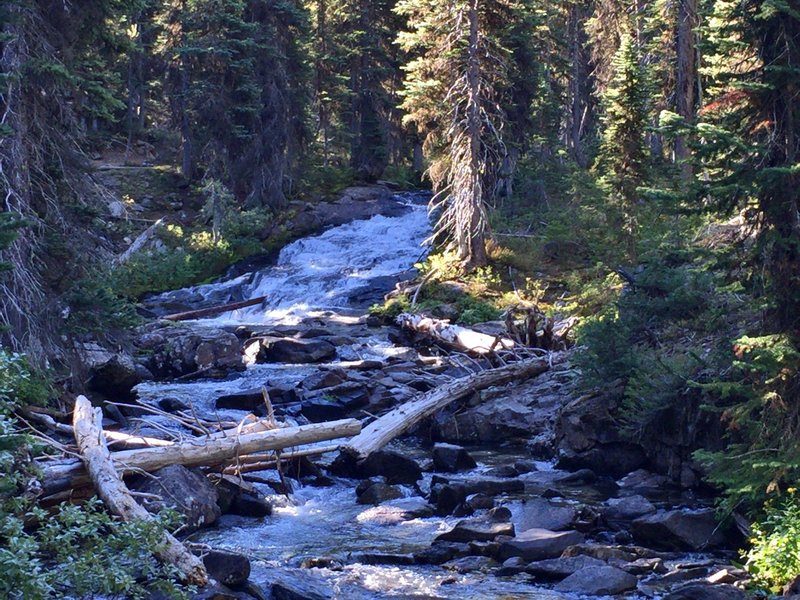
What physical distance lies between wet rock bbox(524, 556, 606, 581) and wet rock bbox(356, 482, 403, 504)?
3.23 m

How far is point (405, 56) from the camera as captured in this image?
43.8m

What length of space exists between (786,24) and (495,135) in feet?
56.8

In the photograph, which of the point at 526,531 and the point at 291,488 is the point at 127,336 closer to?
the point at 291,488

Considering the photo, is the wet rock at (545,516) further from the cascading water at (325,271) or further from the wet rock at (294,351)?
the cascading water at (325,271)

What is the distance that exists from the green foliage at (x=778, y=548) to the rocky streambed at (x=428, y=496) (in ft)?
0.79

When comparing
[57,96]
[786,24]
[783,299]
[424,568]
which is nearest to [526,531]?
[424,568]

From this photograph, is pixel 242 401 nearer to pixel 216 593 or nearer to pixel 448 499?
pixel 448 499

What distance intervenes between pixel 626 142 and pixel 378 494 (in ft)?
46.4

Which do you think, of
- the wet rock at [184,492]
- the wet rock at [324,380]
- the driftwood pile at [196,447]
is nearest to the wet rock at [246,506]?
the driftwood pile at [196,447]

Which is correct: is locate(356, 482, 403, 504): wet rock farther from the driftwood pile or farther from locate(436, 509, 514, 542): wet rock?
locate(436, 509, 514, 542): wet rock

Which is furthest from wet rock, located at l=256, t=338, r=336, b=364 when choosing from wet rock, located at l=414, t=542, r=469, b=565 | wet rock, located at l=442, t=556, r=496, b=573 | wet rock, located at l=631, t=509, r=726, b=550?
wet rock, located at l=631, t=509, r=726, b=550

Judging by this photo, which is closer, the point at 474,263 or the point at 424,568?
the point at 424,568

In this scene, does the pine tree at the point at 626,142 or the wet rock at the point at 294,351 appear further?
the pine tree at the point at 626,142

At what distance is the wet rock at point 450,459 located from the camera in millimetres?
14477
